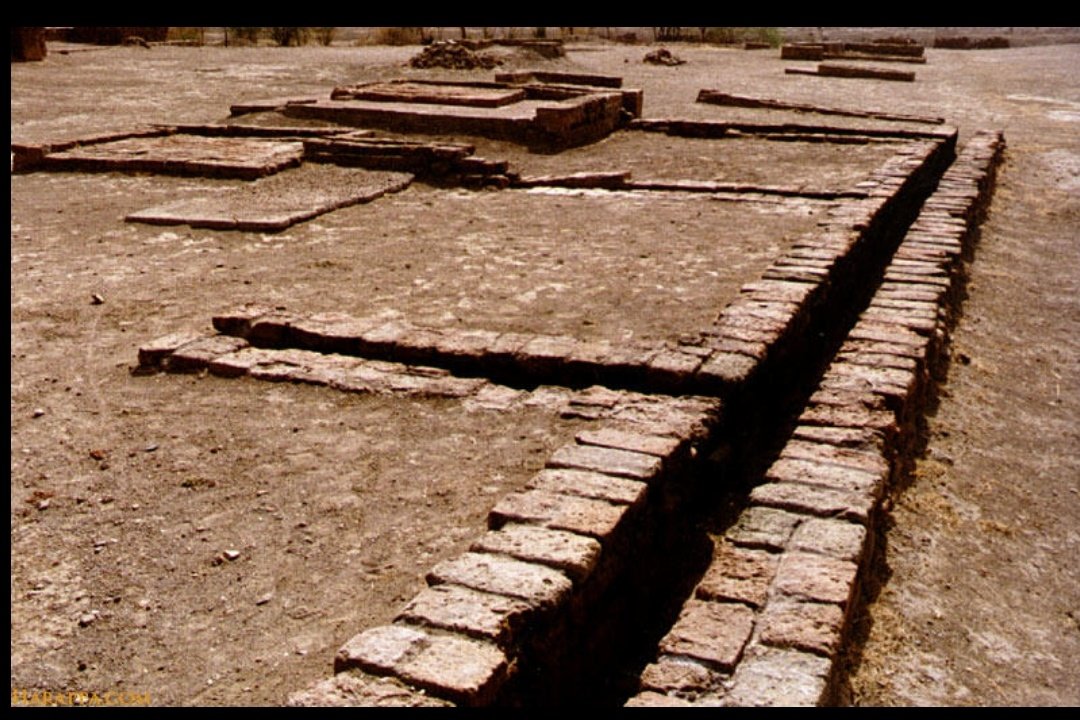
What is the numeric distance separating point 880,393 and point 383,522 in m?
2.02

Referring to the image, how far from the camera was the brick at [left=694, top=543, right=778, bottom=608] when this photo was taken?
2965mm

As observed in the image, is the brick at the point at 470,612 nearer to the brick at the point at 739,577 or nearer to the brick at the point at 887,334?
the brick at the point at 739,577

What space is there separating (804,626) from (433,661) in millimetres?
990

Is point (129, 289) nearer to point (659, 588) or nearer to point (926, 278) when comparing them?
point (659, 588)

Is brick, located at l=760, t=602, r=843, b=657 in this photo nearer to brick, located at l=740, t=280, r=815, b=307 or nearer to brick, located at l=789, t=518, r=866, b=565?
brick, located at l=789, t=518, r=866, b=565

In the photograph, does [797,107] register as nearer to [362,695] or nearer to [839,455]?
[839,455]

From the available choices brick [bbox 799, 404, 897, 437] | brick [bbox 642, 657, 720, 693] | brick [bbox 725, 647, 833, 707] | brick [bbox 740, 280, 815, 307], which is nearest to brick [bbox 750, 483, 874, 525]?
brick [bbox 799, 404, 897, 437]

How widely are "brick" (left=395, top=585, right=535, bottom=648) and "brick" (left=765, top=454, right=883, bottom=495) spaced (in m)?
1.28

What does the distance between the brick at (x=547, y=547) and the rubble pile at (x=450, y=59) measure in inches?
658

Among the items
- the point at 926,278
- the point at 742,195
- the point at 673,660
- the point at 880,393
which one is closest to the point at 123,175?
the point at 742,195

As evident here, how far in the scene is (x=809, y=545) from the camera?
125 inches

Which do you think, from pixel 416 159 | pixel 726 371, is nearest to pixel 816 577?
pixel 726 371

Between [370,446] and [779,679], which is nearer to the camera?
[779,679]
